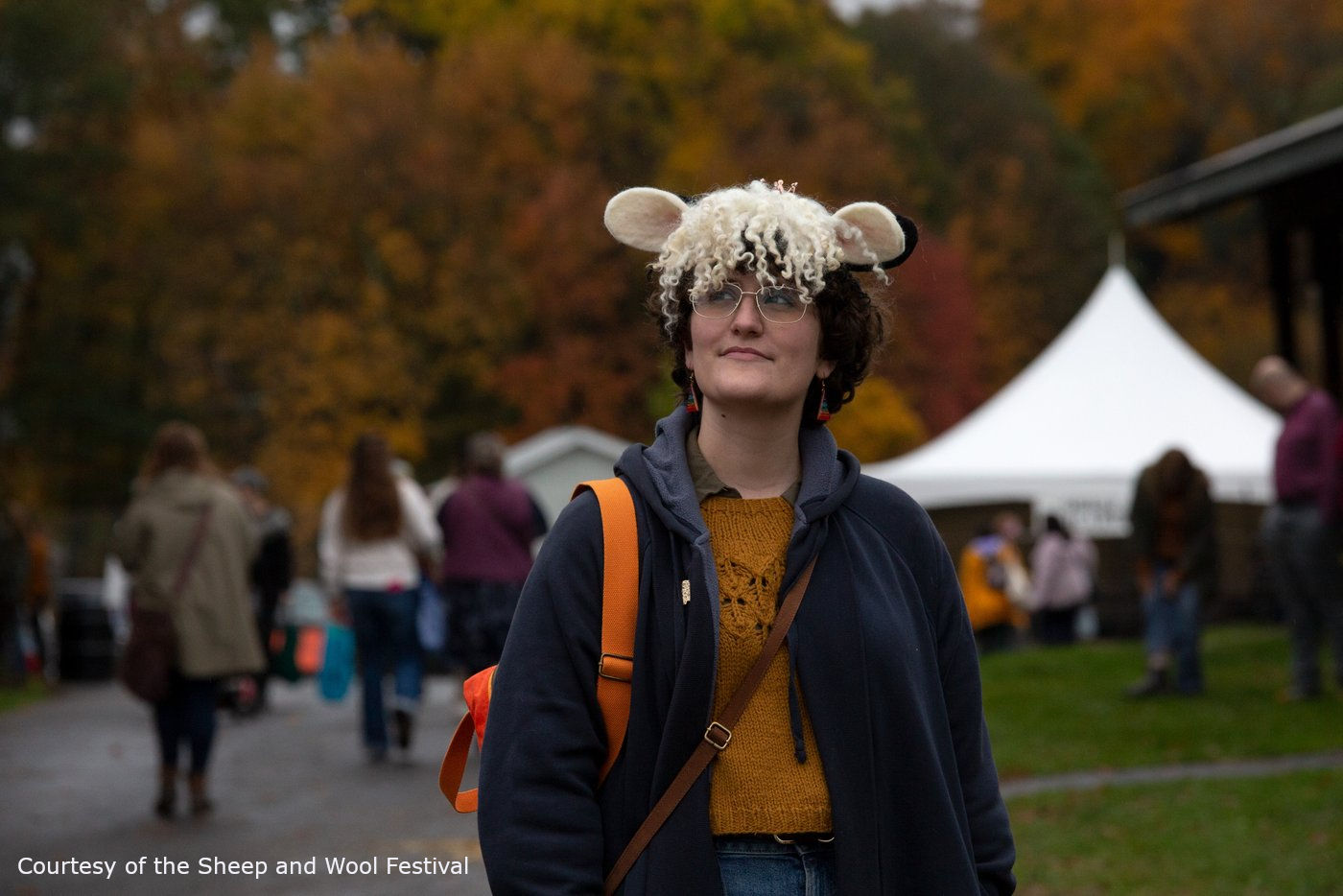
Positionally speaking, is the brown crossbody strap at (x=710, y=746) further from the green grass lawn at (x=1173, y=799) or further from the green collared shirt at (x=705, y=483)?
the green grass lawn at (x=1173, y=799)

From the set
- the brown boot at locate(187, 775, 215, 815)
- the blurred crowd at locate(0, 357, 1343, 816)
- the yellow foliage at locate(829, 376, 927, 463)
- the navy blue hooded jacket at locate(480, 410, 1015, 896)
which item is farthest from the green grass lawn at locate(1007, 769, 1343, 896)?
the yellow foliage at locate(829, 376, 927, 463)

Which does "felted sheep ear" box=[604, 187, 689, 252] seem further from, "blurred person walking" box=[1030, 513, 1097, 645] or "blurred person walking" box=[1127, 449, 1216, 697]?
"blurred person walking" box=[1030, 513, 1097, 645]

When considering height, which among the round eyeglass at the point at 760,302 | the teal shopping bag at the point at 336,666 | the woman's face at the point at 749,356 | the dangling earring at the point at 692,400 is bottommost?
the teal shopping bag at the point at 336,666

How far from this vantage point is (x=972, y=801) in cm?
294

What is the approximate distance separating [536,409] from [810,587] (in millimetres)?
34383

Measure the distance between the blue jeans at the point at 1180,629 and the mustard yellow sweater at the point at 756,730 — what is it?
389 inches

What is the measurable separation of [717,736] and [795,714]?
12 centimetres

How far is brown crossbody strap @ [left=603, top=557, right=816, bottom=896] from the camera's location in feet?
8.88

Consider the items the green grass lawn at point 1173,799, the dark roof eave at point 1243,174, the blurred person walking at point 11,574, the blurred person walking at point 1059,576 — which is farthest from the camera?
the blurred person walking at point 1059,576

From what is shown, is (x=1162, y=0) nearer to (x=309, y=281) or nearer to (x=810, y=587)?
(x=309, y=281)

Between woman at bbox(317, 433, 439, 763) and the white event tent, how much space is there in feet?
41.0

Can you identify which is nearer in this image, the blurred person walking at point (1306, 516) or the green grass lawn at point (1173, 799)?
the green grass lawn at point (1173, 799)

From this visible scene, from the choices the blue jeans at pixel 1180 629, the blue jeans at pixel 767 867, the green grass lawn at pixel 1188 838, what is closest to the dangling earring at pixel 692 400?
the blue jeans at pixel 767 867

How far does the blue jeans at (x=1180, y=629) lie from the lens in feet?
40.1
